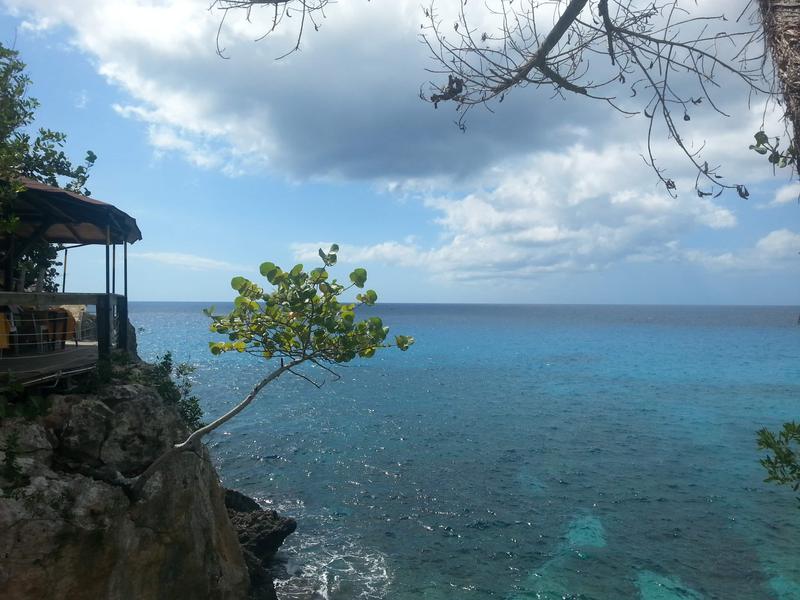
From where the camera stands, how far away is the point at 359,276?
21.7 feet

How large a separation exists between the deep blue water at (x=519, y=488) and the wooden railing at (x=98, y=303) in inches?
279

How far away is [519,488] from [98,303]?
15.0 m

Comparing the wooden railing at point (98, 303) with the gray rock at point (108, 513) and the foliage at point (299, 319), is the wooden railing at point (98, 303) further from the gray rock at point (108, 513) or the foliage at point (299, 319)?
the foliage at point (299, 319)

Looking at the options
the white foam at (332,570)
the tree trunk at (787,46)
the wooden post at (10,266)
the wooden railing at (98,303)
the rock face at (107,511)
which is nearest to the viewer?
the tree trunk at (787,46)

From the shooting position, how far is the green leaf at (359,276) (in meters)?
6.59

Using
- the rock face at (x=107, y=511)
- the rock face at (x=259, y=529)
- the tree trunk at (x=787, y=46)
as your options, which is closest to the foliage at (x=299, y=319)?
the rock face at (x=107, y=511)

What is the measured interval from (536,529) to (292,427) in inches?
601

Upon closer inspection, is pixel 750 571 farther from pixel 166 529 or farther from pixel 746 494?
pixel 166 529

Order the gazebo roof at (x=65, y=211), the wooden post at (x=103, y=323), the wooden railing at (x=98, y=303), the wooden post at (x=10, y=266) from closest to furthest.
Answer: the wooden railing at (x=98, y=303) < the wooden post at (x=103, y=323) < the gazebo roof at (x=65, y=211) < the wooden post at (x=10, y=266)

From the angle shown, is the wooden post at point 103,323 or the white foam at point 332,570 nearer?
the wooden post at point 103,323

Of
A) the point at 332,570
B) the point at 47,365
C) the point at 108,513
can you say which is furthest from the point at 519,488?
the point at 47,365

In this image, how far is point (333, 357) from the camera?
288 inches

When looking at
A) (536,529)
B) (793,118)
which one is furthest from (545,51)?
(536,529)

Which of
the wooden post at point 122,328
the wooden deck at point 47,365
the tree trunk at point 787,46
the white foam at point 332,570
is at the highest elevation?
the tree trunk at point 787,46
